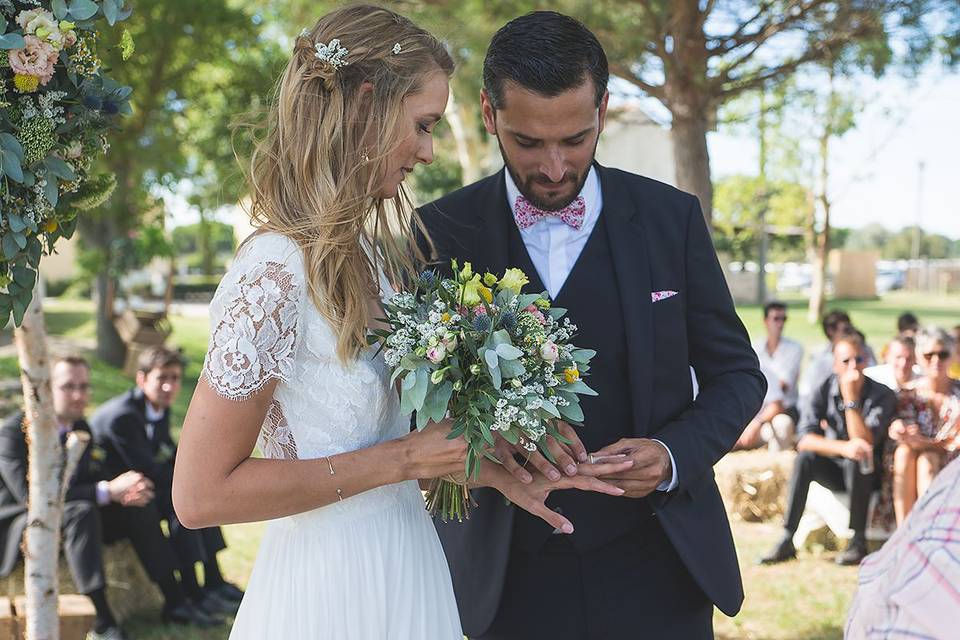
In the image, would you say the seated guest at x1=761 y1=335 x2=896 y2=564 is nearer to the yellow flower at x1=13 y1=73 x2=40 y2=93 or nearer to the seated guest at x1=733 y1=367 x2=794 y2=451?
the seated guest at x1=733 y1=367 x2=794 y2=451

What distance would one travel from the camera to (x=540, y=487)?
236 centimetres

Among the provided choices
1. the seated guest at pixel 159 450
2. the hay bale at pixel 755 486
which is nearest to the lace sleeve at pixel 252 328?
the seated guest at pixel 159 450

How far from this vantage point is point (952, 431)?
7531 mm

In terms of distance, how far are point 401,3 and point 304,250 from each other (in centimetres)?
680

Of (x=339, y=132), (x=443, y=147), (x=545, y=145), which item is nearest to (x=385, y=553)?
(x=339, y=132)

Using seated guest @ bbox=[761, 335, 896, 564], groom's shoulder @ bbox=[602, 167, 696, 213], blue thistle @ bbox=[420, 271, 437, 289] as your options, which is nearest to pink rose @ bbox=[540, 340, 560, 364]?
blue thistle @ bbox=[420, 271, 437, 289]

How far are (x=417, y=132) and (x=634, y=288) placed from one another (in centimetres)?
82

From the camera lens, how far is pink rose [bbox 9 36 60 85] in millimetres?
2051

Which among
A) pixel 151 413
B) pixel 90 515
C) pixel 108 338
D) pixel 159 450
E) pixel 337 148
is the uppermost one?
pixel 337 148

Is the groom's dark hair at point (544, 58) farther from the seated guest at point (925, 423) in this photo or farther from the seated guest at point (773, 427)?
the seated guest at point (773, 427)

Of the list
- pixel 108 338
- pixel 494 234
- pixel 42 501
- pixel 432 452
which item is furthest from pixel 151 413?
pixel 108 338

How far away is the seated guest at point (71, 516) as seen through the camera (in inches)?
246

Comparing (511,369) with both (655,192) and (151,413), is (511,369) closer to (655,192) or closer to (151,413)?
(655,192)

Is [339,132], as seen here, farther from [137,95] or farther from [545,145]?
[137,95]
